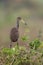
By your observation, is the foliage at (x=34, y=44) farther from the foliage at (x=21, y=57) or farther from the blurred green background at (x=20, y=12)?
the blurred green background at (x=20, y=12)

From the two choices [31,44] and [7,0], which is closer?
[31,44]

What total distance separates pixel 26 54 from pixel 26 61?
4cm

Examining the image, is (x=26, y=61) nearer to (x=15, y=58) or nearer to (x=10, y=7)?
(x=15, y=58)

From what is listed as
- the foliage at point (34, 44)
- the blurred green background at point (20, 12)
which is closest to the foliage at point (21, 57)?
the foliage at point (34, 44)

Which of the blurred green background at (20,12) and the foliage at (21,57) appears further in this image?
the blurred green background at (20,12)

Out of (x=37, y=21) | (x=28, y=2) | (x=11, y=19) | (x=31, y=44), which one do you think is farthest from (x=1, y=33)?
(x=28, y=2)

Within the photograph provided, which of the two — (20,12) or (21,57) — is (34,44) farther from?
(20,12)

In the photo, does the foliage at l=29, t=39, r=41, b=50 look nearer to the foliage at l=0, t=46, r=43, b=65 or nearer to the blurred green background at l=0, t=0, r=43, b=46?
the foliage at l=0, t=46, r=43, b=65

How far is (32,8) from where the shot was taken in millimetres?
4652

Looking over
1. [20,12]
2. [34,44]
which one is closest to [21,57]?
[34,44]

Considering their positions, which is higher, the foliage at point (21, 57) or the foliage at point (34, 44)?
the foliage at point (34, 44)

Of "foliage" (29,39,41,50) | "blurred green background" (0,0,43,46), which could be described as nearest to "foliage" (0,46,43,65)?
"foliage" (29,39,41,50)

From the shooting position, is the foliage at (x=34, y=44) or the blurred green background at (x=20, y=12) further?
the blurred green background at (x=20, y=12)

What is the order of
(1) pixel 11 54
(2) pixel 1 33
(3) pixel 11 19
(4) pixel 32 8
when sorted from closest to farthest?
1. (1) pixel 11 54
2. (2) pixel 1 33
3. (3) pixel 11 19
4. (4) pixel 32 8
